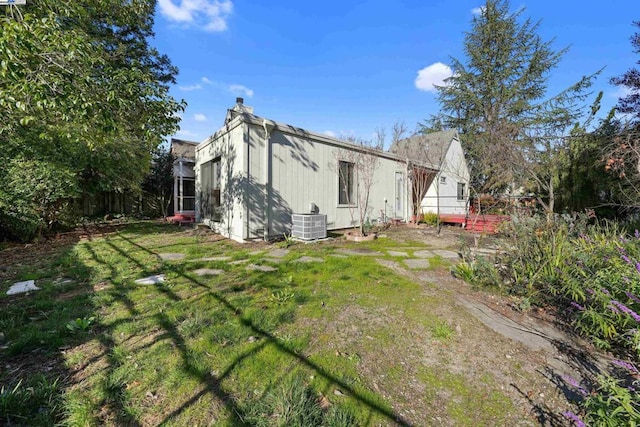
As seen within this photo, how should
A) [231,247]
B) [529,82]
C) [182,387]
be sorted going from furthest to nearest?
[529,82] → [231,247] → [182,387]

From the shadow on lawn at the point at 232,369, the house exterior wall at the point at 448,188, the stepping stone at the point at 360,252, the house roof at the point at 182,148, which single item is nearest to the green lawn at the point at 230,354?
the shadow on lawn at the point at 232,369

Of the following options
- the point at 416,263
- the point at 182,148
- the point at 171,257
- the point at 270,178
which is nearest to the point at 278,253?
the point at 171,257

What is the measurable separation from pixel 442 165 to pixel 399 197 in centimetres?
430

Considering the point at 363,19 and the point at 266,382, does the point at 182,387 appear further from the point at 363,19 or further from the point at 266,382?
the point at 363,19

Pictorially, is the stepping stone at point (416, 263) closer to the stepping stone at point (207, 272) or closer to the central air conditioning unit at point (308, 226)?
the central air conditioning unit at point (308, 226)

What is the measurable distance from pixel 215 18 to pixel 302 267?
864cm

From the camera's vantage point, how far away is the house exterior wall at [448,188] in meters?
13.2

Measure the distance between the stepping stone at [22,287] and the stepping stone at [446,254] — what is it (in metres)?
6.39

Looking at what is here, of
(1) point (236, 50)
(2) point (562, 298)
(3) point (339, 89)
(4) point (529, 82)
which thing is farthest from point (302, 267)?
(4) point (529, 82)

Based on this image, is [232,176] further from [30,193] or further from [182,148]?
[182,148]

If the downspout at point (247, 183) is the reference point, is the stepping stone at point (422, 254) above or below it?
below

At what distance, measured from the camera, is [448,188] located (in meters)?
14.5

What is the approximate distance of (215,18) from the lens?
340 inches

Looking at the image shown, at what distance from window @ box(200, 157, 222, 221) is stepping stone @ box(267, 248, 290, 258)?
2.99m
